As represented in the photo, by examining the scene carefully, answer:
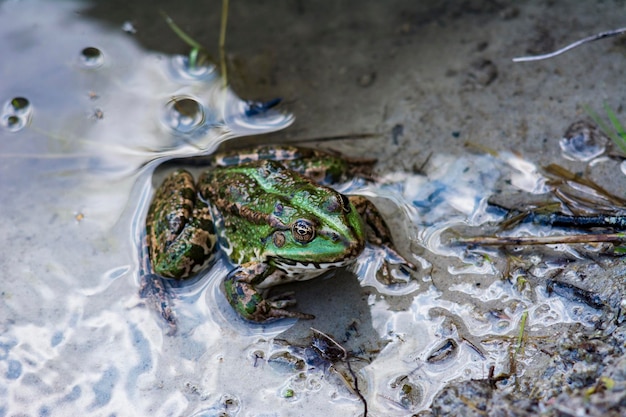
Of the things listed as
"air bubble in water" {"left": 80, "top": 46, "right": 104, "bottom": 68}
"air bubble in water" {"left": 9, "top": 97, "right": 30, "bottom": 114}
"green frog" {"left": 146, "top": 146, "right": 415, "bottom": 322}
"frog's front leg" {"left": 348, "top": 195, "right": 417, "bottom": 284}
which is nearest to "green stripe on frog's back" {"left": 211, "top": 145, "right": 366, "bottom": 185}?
"green frog" {"left": 146, "top": 146, "right": 415, "bottom": 322}

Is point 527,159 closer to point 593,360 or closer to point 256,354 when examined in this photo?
point 593,360

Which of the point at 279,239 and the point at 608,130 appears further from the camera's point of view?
the point at 608,130

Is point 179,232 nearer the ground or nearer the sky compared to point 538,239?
nearer the ground

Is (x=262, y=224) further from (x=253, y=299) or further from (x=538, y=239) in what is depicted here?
(x=538, y=239)

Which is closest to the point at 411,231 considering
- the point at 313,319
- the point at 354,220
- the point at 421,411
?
the point at 354,220

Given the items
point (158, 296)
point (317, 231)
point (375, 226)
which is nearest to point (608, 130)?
point (375, 226)
